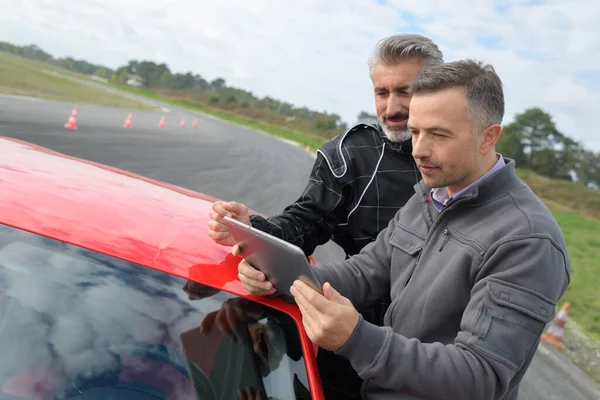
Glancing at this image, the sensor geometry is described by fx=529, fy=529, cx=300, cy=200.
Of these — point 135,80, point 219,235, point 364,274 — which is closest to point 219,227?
point 219,235

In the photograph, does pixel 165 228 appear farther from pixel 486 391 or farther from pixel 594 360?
pixel 594 360

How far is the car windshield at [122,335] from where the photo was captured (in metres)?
1.25

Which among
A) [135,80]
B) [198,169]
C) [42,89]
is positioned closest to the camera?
[198,169]

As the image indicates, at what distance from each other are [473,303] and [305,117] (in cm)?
9117

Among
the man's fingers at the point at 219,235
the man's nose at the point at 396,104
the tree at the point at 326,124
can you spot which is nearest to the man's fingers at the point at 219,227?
the man's fingers at the point at 219,235

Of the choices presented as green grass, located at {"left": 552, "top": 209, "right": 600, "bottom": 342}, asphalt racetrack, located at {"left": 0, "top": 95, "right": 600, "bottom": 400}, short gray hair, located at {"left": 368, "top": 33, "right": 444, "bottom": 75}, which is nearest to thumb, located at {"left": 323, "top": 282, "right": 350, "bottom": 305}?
short gray hair, located at {"left": 368, "top": 33, "right": 444, "bottom": 75}

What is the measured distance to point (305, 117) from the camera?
300 feet

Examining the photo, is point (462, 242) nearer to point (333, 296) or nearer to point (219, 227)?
point (333, 296)

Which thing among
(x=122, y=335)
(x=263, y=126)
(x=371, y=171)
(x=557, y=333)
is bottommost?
(x=557, y=333)

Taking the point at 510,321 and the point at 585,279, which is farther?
the point at 585,279

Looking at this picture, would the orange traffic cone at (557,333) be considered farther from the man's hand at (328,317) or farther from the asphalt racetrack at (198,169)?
the man's hand at (328,317)

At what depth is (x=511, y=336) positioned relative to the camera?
1.30 metres

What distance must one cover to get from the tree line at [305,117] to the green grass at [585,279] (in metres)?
5.09

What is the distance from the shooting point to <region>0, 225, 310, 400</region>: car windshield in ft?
4.09
